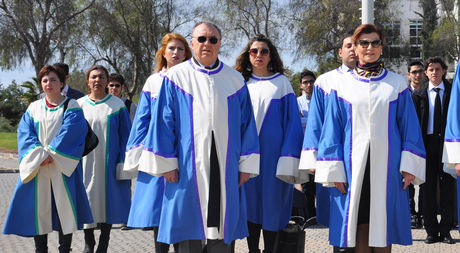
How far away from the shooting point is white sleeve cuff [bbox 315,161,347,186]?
4.86m

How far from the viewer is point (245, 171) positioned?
4.80 meters

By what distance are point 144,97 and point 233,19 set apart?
94.3ft

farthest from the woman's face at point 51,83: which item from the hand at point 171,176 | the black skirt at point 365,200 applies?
the black skirt at point 365,200

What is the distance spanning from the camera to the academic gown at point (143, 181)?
5207mm

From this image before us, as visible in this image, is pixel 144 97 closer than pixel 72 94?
Yes

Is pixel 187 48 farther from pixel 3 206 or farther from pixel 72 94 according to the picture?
pixel 3 206

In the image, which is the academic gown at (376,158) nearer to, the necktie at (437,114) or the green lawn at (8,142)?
the necktie at (437,114)

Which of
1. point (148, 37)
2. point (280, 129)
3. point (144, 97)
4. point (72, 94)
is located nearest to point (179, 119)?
point (144, 97)

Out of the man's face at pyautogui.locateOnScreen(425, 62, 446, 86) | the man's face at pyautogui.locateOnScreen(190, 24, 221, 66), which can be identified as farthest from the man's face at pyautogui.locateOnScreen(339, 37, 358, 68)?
the man's face at pyautogui.locateOnScreen(425, 62, 446, 86)

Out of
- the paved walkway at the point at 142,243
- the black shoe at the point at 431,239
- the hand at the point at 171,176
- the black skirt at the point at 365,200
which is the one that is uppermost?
the hand at the point at 171,176

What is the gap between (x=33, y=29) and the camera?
30.8 metres

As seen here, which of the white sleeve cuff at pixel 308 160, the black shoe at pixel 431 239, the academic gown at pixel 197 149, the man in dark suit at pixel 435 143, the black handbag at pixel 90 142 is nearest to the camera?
the academic gown at pixel 197 149

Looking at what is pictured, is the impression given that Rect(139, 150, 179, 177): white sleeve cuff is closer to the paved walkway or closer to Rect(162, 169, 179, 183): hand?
Rect(162, 169, 179, 183): hand

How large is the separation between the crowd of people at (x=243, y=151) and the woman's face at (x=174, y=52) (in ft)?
0.03
